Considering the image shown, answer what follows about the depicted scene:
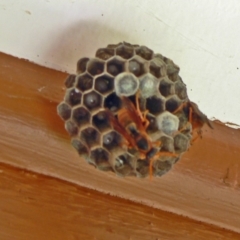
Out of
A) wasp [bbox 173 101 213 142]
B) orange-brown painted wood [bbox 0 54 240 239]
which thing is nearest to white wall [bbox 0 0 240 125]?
orange-brown painted wood [bbox 0 54 240 239]

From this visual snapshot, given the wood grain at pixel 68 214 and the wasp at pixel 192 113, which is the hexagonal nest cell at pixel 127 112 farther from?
the wood grain at pixel 68 214

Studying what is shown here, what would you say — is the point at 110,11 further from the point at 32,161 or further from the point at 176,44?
the point at 32,161

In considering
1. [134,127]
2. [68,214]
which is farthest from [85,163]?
[134,127]

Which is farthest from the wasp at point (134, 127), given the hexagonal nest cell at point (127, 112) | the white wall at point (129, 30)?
the white wall at point (129, 30)

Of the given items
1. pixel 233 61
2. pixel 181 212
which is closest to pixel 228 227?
pixel 181 212

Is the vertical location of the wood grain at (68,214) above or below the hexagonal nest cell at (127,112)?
below

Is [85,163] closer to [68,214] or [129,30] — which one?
[68,214]
